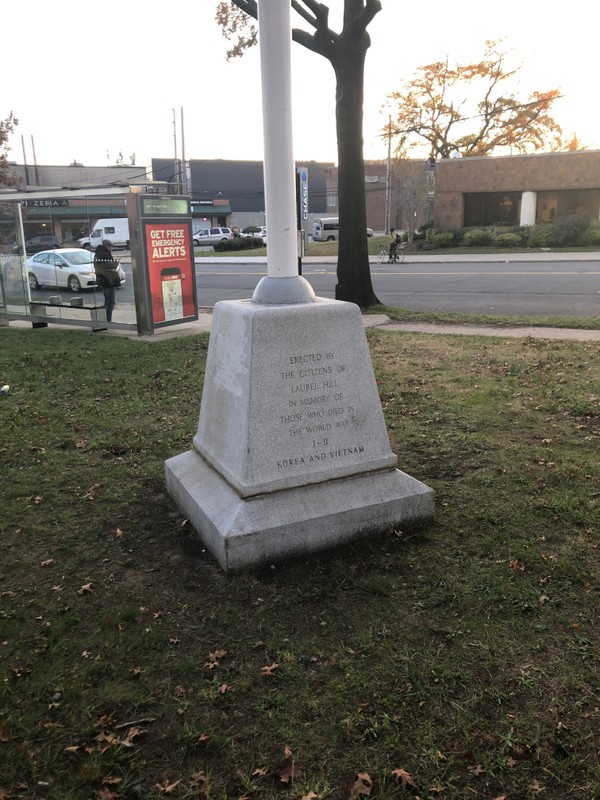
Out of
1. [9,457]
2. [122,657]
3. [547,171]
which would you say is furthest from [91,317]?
[547,171]

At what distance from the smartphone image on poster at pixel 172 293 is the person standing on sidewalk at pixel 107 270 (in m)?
1.11

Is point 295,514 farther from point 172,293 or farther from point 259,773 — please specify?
point 172,293

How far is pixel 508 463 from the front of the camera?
5.05 m

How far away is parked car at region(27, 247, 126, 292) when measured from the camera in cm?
1298

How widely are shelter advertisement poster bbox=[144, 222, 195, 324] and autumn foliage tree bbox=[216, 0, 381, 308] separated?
3.27 metres

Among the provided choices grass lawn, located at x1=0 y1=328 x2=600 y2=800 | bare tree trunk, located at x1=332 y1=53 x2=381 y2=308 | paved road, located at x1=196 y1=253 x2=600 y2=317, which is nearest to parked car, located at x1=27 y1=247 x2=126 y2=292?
bare tree trunk, located at x1=332 y1=53 x2=381 y2=308

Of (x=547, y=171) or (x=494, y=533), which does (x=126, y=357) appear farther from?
(x=547, y=171)

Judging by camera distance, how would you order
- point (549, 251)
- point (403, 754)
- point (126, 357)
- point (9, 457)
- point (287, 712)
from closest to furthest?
point (403, 754) → point (287, 712) → point (9, 457) → point (126, 357) → point (549, 251)

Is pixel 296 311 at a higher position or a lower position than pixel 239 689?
higher

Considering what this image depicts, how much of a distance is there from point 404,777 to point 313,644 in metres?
0.83

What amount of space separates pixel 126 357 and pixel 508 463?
6.64 m

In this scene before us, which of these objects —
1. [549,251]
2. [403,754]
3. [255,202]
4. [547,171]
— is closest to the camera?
Result: [403,754]

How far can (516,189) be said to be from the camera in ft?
126

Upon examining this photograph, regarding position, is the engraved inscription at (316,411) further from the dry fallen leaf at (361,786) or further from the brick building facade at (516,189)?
the brick building facade at (516,189)
